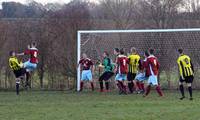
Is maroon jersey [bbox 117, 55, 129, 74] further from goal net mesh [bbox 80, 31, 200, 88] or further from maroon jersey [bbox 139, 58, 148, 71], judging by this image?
goal net mesh [bbox 80, 31, 200, 88]

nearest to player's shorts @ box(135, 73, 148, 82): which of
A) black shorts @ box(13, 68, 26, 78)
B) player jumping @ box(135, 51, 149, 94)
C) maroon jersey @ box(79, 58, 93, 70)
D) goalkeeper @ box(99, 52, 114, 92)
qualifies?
player jumping @ box(135, 51, 149, 94)

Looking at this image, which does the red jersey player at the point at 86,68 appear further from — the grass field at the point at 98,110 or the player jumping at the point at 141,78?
the grass field at the point at 98,110

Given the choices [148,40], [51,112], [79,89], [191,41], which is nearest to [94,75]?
[79,89]

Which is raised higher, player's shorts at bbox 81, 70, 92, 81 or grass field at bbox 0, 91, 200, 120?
player's shorts at bbox 81, 70, 92, 81

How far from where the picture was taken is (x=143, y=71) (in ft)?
76.9

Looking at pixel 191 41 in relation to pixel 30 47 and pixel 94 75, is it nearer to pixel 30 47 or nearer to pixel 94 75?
pixel 94 75

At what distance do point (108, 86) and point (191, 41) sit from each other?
14.7 feet

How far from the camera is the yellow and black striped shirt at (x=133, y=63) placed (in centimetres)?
2370

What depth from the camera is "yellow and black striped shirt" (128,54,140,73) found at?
23703 mm

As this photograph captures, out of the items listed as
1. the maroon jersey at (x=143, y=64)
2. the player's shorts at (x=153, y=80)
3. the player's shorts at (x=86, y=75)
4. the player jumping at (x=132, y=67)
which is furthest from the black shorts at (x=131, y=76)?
the player's shorts at (x=153, y=80)

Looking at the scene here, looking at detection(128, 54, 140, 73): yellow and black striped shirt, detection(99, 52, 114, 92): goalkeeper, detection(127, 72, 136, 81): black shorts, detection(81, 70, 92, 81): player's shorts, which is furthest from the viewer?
detection(81, 70, 92, 81): player's shorts

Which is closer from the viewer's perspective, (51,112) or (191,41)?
(51,112)

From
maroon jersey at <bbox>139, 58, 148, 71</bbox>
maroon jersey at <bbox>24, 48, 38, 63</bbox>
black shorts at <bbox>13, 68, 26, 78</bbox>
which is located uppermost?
A: maroon jersey at <bbox>24, 48, 38, 63</bbox>

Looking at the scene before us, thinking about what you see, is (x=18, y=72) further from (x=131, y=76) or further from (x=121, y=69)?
(x=131, y=76)
